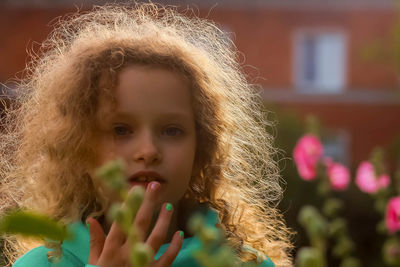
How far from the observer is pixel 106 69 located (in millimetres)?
2348

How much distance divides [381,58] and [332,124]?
2.25 metres

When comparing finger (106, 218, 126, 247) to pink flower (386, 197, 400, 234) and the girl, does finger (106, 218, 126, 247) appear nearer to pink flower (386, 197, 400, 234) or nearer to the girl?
the girl

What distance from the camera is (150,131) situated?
2113 mm

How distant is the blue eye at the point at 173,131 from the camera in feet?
7.18

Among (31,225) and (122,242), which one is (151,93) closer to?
(122,242)

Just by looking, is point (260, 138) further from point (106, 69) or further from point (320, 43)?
point (320, 43)

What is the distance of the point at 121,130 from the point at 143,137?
3.2 inches

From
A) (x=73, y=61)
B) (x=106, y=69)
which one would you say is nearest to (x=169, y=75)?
(x=106, y=69)

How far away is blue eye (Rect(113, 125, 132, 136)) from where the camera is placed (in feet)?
6.99

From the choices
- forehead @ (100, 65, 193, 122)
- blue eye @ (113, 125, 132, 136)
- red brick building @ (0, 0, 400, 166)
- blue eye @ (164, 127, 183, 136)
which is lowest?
blue eye @ (113, 125, 132, 136)

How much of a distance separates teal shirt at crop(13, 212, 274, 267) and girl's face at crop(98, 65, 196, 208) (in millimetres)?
130

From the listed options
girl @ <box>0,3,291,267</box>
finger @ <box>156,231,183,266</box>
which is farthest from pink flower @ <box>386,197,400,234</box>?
finger @ <box>156,231,183,266</box>

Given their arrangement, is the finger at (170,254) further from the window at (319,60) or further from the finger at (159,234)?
the window at (319,60)

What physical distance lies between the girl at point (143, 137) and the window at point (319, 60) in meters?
20.2
